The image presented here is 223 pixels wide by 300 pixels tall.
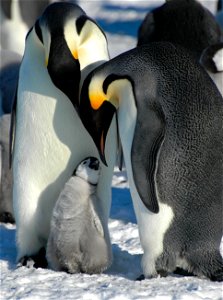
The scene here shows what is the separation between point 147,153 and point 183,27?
3852 mm

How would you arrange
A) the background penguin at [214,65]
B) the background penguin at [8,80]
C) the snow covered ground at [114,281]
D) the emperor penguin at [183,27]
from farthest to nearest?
the emperor penguin at [183,27]
the background penguin at [8,80]
the background penguin at [214,65]
the snow covered ground at [114,281]

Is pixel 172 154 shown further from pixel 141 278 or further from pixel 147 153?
pixel 141 278

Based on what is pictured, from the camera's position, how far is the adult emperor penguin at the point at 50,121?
4.95m

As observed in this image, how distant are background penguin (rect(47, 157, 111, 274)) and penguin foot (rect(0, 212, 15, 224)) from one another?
1262 millimetres

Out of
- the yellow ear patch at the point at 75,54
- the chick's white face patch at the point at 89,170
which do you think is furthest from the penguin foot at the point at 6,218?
the yellow ear patch at the point at 75,54

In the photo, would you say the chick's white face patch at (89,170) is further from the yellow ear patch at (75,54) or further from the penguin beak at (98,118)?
the yellow ear patch at (75,54)

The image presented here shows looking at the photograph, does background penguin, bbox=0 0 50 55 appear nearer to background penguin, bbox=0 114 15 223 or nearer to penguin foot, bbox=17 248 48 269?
background penguin, bbox=0 114 15 223

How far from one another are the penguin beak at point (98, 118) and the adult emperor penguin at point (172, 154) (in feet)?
0.28

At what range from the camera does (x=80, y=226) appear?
495 centimetres

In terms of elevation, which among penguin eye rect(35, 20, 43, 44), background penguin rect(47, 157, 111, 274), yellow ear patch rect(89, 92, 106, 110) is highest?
penguin eye rect(35, 20, 43, 44)

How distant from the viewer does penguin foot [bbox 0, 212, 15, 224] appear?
627cm

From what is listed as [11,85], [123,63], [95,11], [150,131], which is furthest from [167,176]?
[95,11]

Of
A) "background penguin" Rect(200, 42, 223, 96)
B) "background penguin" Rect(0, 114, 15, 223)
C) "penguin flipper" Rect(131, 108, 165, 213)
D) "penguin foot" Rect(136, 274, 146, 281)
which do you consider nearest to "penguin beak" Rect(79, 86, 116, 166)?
"penguin flipper" Rect(131, 108, 165, 213)

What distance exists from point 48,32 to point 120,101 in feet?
1.67
